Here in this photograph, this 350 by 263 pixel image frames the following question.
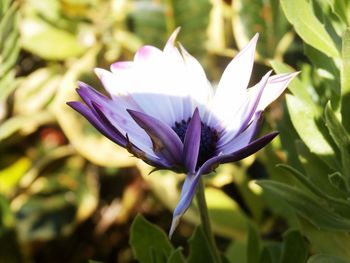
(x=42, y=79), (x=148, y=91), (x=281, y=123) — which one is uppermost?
(x=148, y=91)

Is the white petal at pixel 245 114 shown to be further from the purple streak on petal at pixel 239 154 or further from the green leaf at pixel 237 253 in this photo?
the green leaf at pixel 237 253

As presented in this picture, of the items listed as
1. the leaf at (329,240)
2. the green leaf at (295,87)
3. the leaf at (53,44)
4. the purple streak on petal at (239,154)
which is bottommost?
the leaf at (53,44)

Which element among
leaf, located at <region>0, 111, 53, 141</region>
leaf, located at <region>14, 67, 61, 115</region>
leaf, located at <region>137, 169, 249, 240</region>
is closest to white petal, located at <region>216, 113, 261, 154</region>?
leaf, located at <region>137, 169, 249, 240</region>

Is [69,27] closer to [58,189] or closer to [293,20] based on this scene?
[58,189]

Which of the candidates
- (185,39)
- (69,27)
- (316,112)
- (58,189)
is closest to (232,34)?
(185,39)

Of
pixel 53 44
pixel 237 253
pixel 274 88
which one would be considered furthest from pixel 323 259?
pixel 53 44

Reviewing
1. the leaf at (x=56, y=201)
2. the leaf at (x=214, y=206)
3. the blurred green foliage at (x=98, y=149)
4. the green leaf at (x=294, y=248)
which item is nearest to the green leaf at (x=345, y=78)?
the green leaf at (x=294, y=248)

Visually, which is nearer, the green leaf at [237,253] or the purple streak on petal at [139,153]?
the purple streak on petal at [139,153]
